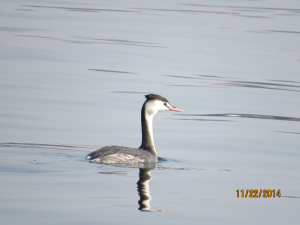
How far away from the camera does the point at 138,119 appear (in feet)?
47.1

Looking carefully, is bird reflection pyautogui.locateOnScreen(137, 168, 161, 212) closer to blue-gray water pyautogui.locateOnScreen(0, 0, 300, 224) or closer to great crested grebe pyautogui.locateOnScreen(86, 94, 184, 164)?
blue-gray water pyautogui.locateOnScreen(0, 0, 300, 224)

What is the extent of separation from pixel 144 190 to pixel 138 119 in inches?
234

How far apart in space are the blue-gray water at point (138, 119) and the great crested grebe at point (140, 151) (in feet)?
0.80

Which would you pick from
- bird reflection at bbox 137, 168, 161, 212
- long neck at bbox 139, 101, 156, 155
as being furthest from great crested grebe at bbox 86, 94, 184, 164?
→ bird reflection at bbox 137, 168, 161, 212

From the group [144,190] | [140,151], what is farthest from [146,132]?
[144,190]

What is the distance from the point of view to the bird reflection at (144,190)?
7759mm

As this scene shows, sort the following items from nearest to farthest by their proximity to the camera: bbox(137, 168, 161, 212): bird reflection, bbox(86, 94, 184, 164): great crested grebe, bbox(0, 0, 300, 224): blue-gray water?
bbox(137, 168, 161, 212): bird reflection, bbox(0, 0, 300, 224): blue-gray water, bbox(86, 94, 184, 164): great crested grebe

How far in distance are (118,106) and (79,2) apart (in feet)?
91.6

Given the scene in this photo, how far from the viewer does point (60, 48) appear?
2395cm

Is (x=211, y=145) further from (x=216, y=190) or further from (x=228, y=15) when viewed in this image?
(x=228, y=15)

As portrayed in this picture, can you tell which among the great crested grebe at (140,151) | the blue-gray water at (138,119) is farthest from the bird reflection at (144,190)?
the great crested grebe at (140,151)

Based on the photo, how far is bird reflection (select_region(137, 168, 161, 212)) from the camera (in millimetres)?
7759

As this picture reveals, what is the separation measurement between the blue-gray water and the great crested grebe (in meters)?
0.25

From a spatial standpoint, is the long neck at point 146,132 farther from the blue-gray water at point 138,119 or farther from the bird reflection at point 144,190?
the bird reflection at point 144,190
